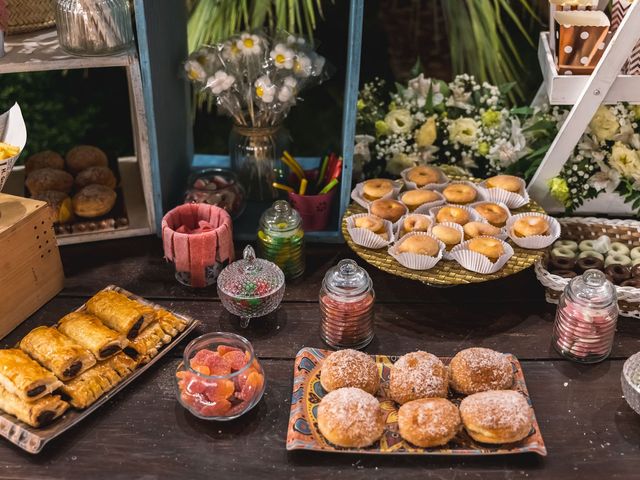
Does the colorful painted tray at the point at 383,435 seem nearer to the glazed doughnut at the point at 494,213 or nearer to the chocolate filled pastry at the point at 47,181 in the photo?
the glazed doughnut at the point at 494,213

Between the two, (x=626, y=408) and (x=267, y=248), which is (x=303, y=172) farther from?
(x=626, y=408)

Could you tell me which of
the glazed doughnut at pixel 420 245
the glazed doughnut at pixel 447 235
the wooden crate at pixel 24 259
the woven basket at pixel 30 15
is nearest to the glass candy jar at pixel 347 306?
the glazed doughnut at pixel 420 245

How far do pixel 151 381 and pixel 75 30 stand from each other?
82cm

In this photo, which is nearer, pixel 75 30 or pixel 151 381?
pixel 151 381

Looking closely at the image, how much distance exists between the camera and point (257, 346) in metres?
1.68

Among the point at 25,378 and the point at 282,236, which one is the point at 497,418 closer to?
the point at 282,236

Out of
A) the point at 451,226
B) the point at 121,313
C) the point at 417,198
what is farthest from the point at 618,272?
the point at 121,313

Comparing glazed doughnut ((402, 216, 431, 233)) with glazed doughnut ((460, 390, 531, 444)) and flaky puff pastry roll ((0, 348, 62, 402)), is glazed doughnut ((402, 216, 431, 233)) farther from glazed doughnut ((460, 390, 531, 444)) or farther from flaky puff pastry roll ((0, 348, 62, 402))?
flaky puff pastry roll ((0, 348, 62, 402))

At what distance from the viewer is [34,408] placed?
1403 millimetres

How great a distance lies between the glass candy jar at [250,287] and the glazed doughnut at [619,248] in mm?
828

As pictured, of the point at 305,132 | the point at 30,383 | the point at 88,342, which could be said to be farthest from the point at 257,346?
the point at 305,132

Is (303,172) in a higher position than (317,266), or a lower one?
higher

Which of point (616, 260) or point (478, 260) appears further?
point (616, 260)

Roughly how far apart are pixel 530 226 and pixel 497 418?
0.58 metres
